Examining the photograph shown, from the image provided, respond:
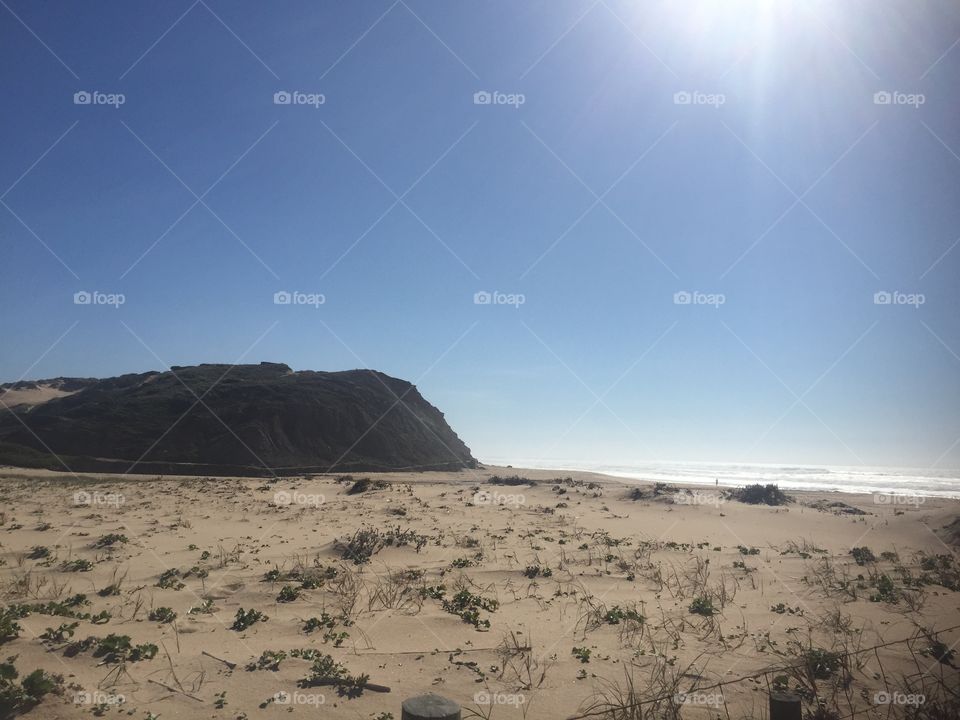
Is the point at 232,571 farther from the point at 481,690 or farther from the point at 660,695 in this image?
the point at 660,695

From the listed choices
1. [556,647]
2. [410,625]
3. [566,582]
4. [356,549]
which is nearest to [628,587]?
[566,582]

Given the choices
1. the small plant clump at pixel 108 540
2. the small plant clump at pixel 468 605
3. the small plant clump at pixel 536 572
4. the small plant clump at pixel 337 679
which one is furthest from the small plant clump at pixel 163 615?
the small plant clump at pixel 536 572

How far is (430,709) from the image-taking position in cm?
371

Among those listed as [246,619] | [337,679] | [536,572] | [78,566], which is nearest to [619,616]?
[536,572]

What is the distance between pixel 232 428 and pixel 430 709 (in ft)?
172

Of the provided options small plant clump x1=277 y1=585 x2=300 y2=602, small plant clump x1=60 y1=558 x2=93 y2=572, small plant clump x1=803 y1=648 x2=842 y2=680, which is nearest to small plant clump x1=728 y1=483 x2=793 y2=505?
small plant clump x1=803 y1=648 x2=842 y2=680

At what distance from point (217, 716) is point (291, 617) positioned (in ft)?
9.34

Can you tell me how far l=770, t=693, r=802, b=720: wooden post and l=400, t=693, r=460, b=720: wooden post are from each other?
2.59m

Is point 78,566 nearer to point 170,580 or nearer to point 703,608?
point 170,580

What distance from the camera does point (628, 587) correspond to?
1016 cm

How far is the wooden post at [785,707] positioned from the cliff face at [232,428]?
44225mm

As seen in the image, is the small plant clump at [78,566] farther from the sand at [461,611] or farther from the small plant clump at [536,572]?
the small plant clump at [536,572]

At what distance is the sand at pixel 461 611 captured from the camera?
18.8ft

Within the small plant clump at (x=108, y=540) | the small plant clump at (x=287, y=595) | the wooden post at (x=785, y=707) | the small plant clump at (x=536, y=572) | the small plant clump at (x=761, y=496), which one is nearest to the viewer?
the wooden post at (x=785, y=707)
